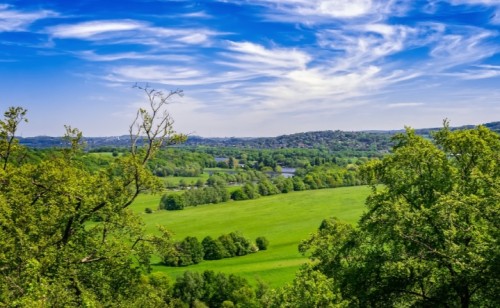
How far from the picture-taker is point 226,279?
52688 millimetres

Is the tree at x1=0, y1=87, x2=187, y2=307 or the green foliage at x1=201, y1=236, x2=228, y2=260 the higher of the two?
the tree at x1=0, y1=87, x2=187, y2=307

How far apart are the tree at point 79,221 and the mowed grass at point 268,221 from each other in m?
39.7

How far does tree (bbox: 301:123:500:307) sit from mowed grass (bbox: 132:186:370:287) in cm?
3743

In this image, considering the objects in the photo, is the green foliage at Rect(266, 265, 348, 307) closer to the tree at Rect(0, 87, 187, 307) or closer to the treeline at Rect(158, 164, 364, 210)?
the tree at Rect(0, 87, 187, 307)

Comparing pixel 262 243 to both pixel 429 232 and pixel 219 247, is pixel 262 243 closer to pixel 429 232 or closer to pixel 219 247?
pixel 219 247

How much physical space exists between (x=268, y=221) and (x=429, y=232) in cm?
8718

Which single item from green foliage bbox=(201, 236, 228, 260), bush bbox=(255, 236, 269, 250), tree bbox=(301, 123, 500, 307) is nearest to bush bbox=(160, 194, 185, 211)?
bush bbox=(255, 236, 269, 250)

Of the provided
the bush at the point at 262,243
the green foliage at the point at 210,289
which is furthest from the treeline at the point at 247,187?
the green foliage at the point at 210,289

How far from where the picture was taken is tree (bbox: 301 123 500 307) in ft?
52.4

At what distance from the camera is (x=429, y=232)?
17.6m

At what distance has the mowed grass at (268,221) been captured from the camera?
216 ft

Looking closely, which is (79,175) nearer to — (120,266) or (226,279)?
(120,266)

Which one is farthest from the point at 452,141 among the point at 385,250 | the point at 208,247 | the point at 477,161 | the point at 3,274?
the point at 208,247

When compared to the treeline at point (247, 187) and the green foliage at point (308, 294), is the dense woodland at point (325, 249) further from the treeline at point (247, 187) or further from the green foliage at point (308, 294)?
the treeline at point (247, 187)
